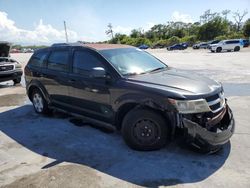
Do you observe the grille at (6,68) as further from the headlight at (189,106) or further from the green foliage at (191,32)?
the green foliage at (191,32)

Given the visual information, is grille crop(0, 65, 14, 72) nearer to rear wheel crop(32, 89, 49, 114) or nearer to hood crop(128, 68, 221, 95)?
rear wheel crop(32, 89, 49, 114)

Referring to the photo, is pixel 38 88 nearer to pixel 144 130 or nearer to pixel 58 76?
pixel 58 76

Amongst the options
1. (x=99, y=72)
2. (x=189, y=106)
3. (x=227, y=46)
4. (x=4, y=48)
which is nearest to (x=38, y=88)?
(x=99, y=72)

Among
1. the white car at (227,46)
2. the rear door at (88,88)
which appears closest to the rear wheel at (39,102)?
the rear door at (88,88)

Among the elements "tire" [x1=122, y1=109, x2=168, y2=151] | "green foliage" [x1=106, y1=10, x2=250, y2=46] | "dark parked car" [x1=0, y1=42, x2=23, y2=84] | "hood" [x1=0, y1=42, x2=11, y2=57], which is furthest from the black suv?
"green foliage" [x1=106, y1=10, x2=250, y2=46]

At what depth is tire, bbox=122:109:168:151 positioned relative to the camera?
4.23 metres

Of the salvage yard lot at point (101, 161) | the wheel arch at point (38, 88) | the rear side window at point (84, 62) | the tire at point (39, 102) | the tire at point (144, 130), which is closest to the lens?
the salvage yard lot at point (101, 161)

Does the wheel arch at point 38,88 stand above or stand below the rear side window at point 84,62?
below

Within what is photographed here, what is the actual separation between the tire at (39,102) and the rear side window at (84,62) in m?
1.63

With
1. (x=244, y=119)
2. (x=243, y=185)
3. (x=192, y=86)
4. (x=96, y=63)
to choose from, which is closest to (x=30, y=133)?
(x=96, y=63)

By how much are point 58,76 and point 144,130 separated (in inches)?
98.6

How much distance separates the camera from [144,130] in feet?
14.3

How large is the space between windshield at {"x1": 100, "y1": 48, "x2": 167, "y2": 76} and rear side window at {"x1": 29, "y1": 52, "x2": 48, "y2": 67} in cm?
207

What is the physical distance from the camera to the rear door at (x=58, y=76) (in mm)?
5797
